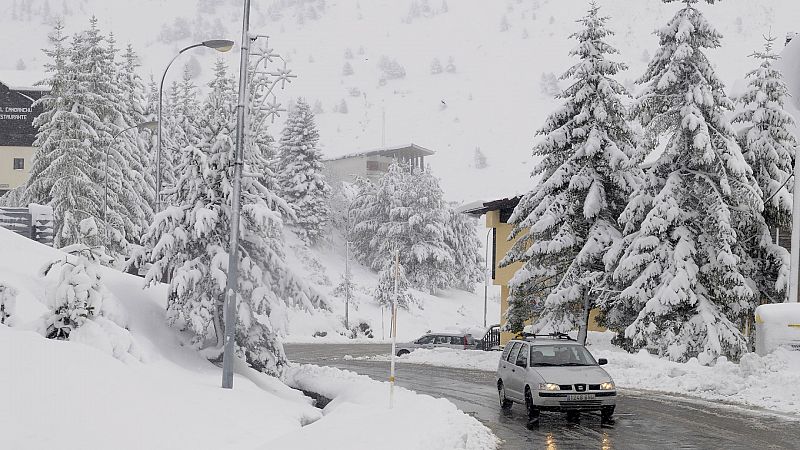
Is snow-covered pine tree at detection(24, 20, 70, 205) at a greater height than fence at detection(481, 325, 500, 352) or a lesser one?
greater

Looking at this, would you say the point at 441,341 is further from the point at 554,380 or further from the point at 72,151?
the point at 554,380

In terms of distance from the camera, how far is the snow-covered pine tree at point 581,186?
1321 inches

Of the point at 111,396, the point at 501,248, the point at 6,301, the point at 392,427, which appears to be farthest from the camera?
the point at 501,248

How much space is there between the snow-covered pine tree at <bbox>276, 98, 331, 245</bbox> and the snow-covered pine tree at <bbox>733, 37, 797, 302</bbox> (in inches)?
2194

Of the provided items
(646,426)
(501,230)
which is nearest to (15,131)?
(501,230)

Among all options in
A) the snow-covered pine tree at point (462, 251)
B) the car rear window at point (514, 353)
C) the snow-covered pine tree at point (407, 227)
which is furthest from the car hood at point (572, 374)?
the snow-covered pine tree at point (462, 251)

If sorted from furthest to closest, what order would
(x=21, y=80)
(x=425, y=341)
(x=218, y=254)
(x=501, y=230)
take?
1. (x=21, y=80)
2. (x=425, y=341)
3. (x=501, y=230)
4. (x=218, y=254)

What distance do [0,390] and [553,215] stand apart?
79.9 feet

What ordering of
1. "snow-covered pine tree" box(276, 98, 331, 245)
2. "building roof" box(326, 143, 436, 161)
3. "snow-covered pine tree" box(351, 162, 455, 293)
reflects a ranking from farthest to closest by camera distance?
"building roof" box(326, 143, 436, 161) < "snow-covered pine tree" box(351, 162, 455, 293) < "snow-covered pine tree" box(276, 98, 331, 245)

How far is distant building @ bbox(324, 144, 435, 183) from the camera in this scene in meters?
107

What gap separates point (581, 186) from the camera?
33.8 m

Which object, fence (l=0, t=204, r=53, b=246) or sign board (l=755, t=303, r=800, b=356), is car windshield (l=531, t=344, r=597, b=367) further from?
fence (l=0, t=204, r=53, b=246)

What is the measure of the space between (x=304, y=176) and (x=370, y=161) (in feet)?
76.0

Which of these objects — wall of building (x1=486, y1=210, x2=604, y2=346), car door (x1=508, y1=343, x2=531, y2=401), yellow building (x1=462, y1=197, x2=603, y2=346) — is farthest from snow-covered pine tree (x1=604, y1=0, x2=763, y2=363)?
yellow building (x1=462, y1=197, x2=603, y2=346)
